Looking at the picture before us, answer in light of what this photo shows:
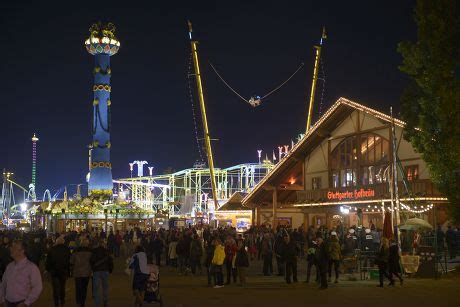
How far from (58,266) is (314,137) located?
2711 centimetres

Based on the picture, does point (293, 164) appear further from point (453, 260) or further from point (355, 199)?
point (453, 260)

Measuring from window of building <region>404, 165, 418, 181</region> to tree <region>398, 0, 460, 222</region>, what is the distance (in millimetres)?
9166

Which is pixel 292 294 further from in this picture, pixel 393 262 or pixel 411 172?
pixel 411 172

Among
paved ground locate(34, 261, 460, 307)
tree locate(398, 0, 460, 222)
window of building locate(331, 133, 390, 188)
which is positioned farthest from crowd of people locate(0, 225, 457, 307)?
window of building locate(331, 133, 390, 188)

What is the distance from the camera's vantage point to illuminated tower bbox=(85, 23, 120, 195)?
6041 centimetres

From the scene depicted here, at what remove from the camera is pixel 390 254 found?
18797mm

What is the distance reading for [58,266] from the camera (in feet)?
43.9

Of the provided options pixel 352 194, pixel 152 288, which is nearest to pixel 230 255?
pixel 152 288

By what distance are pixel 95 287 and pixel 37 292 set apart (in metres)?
5.84

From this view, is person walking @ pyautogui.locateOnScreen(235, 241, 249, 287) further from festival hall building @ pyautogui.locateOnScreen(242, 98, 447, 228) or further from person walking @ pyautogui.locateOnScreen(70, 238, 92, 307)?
festival hall building @ pyautogui.locateOnScreen(242, 98, 447, 228)

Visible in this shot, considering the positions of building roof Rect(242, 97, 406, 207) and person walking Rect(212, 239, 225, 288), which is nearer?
person walking Rect(212, 239, 225, 288)

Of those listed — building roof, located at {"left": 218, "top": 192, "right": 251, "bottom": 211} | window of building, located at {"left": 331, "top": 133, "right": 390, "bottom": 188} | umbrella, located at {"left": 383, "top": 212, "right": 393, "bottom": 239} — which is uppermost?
window of building, located at {"left": 331, "top": 133, "right": 390, "bottom": 188}

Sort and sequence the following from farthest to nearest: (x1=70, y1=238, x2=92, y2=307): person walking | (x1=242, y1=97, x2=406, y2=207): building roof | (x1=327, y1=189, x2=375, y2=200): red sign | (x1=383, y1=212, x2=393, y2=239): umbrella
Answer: (x1=242, y1=97, x2=406, y2=207): building roof → (x1=327, y1=189, x2=375, y2=200): red sign → (x1=383, y1=212, x2=393, y2=239): umbrella → (x1=70, y1=238, x2=92, y2=307): person walking

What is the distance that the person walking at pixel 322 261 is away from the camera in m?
18.1
